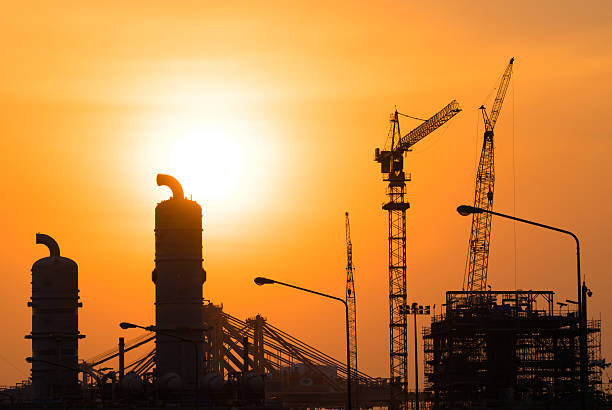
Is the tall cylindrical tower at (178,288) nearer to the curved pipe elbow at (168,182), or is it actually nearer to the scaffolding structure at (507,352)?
the curved pipe elbow at (168,182)

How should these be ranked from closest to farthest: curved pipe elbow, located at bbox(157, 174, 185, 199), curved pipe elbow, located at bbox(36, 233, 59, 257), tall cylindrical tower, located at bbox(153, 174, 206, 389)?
1. tall cylindrical tower, located at bbox(153, 174, 206, 389)
2. curved pipe elbow, located at bbox(157, 174, 185, 199)
3. curved pipe elbow, located at bbox(36, 233, 59, 257)

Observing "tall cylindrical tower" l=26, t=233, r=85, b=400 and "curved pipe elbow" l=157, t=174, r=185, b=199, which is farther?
"curved pipe elbow" l=157, t=174, r=185, b=199

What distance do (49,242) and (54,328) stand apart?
1267 cm

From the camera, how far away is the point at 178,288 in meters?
128

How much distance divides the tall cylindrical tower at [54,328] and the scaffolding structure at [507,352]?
51.9m

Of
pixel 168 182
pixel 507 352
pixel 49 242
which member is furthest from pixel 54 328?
pixel 507 352

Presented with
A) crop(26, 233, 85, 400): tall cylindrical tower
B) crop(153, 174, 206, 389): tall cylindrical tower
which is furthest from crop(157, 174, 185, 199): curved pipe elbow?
crop(26, 233, 85, 400): tall cylindrical tower

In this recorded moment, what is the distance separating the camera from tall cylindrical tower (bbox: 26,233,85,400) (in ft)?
432

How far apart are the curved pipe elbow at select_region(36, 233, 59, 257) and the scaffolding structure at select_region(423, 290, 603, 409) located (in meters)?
54.5

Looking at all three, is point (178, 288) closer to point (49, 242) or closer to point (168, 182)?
point (168, 182)

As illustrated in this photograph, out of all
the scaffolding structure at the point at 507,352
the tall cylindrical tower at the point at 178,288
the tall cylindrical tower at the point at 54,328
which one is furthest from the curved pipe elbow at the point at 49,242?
the scaffolding structure at the point at 507,352

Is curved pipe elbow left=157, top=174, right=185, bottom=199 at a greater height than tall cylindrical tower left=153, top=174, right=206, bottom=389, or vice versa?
curved pipe elbow left=157, top=174, right=185, bottom=199

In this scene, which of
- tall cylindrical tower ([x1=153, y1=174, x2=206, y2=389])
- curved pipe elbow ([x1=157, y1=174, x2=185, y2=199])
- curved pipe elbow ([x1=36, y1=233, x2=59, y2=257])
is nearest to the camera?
tall cylindrical tower ([x1=153, y1=174, x2=206, y2=389])

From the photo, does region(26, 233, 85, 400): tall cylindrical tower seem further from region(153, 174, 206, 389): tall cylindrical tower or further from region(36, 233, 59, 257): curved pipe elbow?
region(153, 174, 206, 389): tall cylindrical tower
